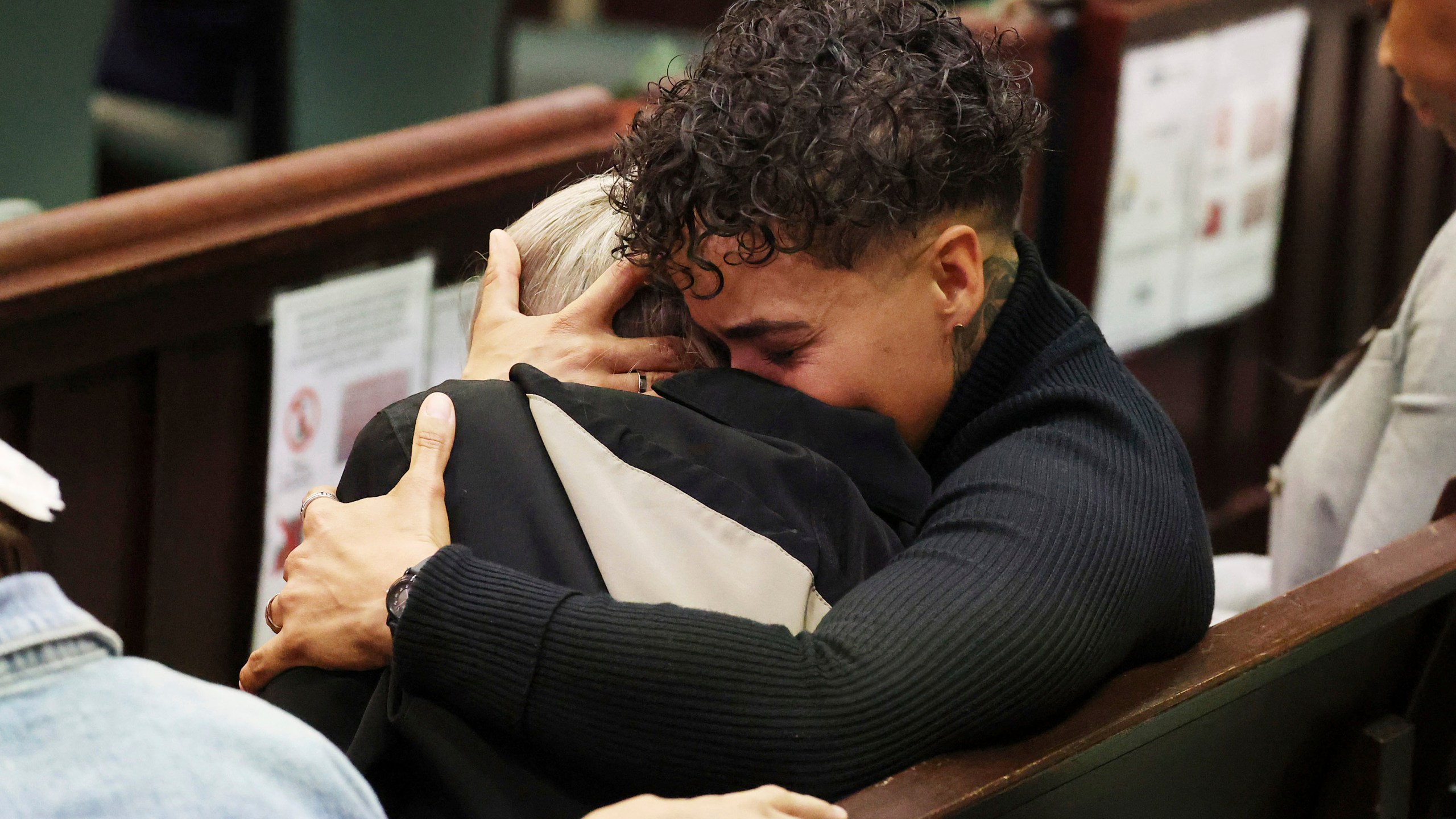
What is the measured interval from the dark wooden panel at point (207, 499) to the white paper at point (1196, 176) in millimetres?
1822

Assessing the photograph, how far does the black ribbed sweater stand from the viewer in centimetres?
100

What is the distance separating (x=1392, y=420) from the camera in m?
1.81

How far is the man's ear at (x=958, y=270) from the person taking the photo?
118 cm

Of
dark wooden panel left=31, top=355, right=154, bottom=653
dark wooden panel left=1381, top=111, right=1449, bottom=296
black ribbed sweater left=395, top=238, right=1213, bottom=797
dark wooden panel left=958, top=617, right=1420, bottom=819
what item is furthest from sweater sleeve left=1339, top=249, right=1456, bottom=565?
dark wooden panel left=1381, top=111, right=1449, bottom=296

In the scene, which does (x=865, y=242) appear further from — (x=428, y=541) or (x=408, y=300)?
(x=408, y=300)

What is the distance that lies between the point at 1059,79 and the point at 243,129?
241 cm

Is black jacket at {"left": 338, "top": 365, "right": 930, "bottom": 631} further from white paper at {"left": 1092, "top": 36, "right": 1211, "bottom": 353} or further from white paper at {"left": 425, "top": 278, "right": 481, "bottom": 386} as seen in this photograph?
white paper at {"left": 1092, "top": 36, "right": 1211, "bottom": 353}

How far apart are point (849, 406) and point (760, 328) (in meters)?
0.10

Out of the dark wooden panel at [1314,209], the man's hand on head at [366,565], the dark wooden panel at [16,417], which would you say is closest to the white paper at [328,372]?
the dark wooden panel at [16,417]

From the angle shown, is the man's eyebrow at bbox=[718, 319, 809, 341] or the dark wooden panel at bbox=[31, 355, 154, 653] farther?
the dark wooden panel at bbox=[31, 355, 154, 653]

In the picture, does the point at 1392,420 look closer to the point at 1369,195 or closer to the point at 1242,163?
the point at 1242,163

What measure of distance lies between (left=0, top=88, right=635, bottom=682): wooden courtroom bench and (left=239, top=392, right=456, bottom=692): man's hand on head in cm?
72

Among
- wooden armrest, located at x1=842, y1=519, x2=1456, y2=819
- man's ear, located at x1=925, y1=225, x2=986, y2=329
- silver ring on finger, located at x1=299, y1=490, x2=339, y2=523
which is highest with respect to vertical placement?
man's ear, located at x1=925, y1=225, x2=986, y2=329

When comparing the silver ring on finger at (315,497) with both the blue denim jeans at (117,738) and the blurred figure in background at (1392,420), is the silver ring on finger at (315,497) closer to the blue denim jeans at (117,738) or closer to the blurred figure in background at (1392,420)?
the blue denim jeans at (117,738)
